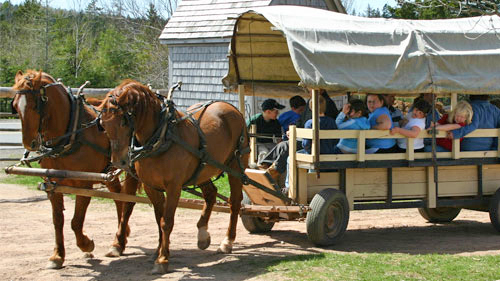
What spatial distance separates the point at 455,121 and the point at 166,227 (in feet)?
13.7

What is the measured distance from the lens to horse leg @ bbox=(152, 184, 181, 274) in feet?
22.8

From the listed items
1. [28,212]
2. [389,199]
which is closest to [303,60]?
[389,199]

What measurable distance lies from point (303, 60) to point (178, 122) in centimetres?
168

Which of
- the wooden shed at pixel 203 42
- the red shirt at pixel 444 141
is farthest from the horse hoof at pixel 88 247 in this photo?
the wooden shed at pixel 203 42

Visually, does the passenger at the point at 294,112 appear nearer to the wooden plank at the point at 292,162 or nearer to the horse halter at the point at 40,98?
the wooden plank at the point at 292,162

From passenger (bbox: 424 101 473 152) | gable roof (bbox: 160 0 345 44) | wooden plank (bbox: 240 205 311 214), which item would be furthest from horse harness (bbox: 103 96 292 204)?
gable roof (bbox: 160 0 345 44)

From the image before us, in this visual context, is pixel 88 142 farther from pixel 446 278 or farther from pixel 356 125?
pixel 446 278

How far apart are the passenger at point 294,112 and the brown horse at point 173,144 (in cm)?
140

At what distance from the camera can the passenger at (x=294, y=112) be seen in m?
9.69

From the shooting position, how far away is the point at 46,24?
4406 centimetres

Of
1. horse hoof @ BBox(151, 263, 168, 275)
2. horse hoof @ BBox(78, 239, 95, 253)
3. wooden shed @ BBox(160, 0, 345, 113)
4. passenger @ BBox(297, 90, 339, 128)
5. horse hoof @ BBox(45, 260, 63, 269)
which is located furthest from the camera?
wooden shed @ BBox(160, 0, 345, 113)

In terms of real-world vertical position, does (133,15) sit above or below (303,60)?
above

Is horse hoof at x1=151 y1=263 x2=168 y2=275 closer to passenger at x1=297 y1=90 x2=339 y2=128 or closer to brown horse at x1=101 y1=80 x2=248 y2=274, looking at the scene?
brown horse at x1=101 y1=80 x2=248 y2=274

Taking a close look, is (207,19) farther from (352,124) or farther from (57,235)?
(57,235)
